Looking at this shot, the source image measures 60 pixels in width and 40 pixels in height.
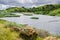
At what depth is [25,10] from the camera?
211 inches

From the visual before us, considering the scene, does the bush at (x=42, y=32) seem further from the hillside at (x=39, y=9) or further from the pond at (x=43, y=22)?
the hillside at (x=39, y=9)

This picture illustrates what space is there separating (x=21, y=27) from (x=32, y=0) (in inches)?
48.5

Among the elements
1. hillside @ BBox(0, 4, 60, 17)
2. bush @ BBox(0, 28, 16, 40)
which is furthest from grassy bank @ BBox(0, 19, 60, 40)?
hillside @ BBox(0, 4, 60, 17)

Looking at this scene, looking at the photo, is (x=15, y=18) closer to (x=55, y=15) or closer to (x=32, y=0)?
(x=32, y=0)

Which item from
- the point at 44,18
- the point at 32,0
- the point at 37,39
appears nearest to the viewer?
the point at 37,39

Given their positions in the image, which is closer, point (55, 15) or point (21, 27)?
point (21, 27)

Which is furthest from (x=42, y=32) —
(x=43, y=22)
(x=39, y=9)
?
(x=39, y=9)

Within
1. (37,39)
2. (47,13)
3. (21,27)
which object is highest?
(47,13)

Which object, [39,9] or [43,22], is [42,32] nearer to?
[43,22]

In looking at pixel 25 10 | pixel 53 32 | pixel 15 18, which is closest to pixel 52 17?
pixel 53 32

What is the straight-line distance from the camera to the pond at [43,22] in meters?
4.88

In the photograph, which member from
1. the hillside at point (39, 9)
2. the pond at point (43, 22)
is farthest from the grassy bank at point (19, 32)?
the hillside at point (39, 9)

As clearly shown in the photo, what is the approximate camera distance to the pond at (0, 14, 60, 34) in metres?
4.88

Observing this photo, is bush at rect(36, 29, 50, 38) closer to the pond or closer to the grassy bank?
the grassy bank
